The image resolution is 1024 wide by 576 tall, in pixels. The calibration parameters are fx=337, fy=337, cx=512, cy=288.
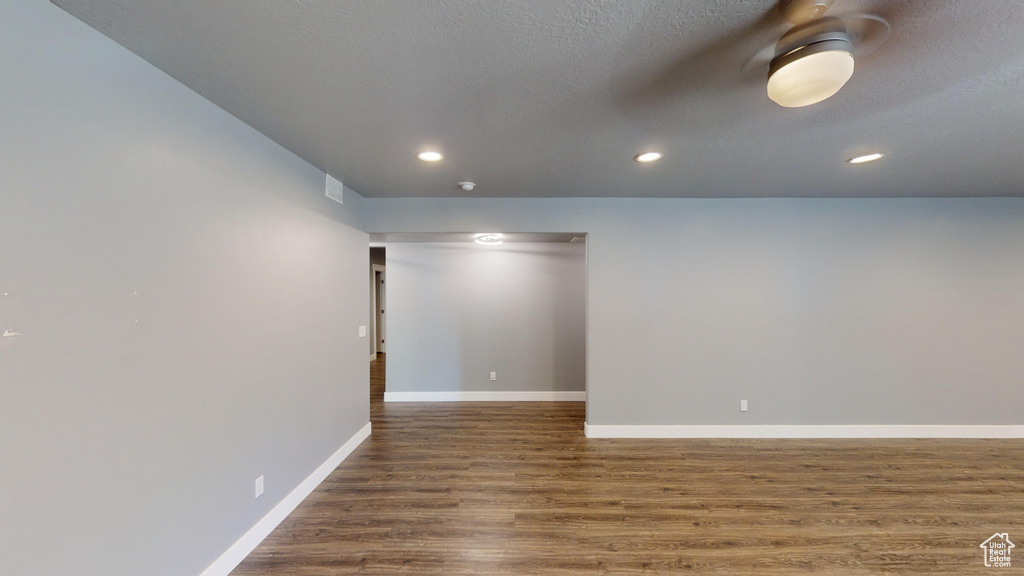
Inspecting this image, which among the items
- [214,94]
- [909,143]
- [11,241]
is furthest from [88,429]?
[909,143]

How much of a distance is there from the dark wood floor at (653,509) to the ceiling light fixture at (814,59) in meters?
2.26

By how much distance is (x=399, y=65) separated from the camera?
4.43ft

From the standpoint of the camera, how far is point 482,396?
468 cm

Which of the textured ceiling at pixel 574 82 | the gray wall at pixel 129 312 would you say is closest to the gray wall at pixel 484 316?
the textured ceiling at pixel 574 82

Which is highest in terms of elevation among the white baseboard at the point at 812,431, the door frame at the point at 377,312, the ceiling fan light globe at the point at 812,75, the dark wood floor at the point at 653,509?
the ceiling fan light globe at the point at 812,75

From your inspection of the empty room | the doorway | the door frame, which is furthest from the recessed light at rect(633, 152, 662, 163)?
the doorway

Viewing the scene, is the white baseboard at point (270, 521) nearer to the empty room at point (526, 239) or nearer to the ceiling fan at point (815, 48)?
the empty room at point (526, 239)

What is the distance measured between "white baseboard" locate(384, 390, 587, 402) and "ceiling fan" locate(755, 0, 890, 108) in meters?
4.09

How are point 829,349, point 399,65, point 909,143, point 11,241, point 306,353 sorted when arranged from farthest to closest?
point 829,349, point 306,353, point 909,143, point 399,65, point 11,241

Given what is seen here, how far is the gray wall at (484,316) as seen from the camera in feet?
15.4

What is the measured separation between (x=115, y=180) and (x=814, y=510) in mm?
4106

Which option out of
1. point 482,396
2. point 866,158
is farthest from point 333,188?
point 866,158

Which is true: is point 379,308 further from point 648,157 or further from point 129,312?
point 648,157

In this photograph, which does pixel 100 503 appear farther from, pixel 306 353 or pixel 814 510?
pixel 814 510
